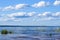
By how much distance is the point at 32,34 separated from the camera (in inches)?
265

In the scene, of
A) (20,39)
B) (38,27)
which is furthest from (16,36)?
(38,27)

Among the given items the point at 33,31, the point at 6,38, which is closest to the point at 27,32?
the point at 33,31

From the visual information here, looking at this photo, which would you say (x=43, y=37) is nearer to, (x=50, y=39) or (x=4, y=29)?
(x=50, y=39)

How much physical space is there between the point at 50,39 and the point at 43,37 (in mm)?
257

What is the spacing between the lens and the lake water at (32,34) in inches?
260

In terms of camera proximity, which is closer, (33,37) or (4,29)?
(4,29)

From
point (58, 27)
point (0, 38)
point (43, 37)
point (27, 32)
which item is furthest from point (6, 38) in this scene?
point (58, 27)

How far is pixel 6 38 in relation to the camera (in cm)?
660

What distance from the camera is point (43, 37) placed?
6.82 meters

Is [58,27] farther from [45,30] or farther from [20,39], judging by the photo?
[20,39]

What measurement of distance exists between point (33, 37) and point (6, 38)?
0.90m

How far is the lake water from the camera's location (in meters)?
6.61

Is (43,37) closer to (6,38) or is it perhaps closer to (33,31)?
(33,31)

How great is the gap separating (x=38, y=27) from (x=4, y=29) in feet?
3.55
